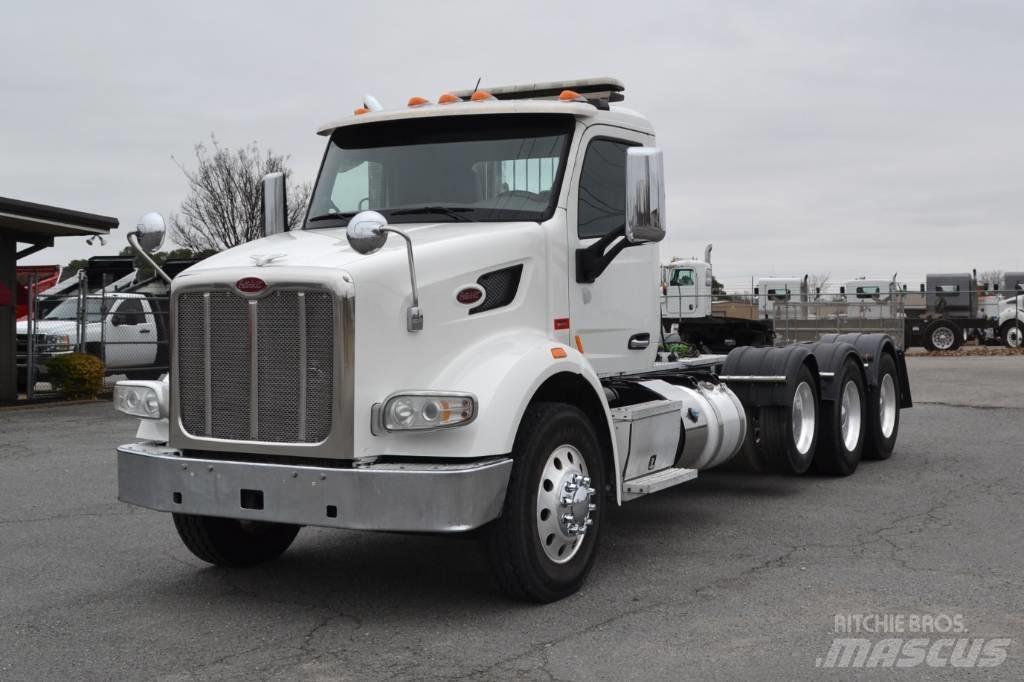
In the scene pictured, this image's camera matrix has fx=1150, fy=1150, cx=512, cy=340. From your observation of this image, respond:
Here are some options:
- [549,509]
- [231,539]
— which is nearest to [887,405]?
[549,509]

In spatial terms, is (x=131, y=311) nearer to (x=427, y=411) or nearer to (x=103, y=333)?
(x=103, y=333)

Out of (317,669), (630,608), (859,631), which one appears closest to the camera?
(317,669)

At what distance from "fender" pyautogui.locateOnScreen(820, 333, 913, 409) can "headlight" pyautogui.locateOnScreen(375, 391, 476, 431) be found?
20.8ft

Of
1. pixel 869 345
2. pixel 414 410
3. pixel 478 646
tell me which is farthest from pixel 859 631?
pixel 869 345

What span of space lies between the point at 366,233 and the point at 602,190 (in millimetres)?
Result: 2255

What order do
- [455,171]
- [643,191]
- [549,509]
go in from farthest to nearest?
[455,171] < [643,191] < [549,509]

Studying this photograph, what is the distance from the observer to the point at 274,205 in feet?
25.7

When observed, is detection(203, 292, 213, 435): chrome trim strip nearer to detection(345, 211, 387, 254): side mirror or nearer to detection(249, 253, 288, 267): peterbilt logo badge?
detection(249, 253, 288, 267): peterbilt logo badge

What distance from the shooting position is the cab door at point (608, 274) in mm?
6996

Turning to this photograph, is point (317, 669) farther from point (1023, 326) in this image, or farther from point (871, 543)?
point (1023, 326)

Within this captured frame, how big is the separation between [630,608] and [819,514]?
10.2 feet

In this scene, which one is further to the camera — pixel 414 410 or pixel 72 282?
pixel 72 282

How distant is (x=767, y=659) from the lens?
501 centimetres

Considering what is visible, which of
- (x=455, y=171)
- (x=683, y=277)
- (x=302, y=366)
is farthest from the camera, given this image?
(x=683, y=277)
